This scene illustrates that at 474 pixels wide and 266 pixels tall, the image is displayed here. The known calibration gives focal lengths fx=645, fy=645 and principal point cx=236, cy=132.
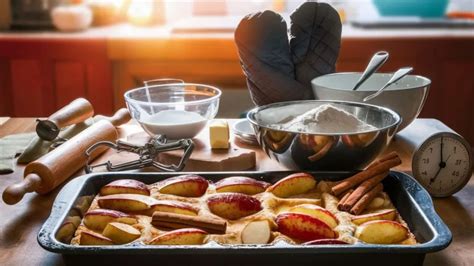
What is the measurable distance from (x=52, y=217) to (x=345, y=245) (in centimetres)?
40

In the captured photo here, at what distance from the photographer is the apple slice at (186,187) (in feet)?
3.30

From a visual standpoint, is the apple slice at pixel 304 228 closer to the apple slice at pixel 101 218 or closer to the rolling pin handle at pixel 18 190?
the apple slice at pixel 101 218

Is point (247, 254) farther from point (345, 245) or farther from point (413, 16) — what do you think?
point (413, 16)

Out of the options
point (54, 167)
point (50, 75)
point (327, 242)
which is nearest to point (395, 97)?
point (327, 242)

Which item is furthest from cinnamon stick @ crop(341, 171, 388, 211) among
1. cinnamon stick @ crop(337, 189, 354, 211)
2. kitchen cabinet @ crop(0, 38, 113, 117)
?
kitchen cabinet @ crop(0, 38, 113, 117)

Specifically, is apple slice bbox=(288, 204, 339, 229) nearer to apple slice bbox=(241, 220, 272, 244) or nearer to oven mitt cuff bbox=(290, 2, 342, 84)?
apple slice bbox=(241, 220, 272, 244)

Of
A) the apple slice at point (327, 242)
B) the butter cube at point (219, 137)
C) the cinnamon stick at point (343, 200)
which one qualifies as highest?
the apple slice at point (327, 242)

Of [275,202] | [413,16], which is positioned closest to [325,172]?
[275,202]

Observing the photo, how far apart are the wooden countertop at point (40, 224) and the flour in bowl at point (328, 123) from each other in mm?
135

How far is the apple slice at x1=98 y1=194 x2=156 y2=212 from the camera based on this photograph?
3.09 feet

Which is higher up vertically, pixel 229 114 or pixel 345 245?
pixel 345 245

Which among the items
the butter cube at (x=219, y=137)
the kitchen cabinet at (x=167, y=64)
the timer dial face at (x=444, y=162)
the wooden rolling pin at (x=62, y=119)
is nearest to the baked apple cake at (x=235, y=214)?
the timer dial face at (x=444, y=162)

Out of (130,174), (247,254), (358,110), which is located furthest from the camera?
(358,110)

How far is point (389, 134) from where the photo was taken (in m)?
1.14
